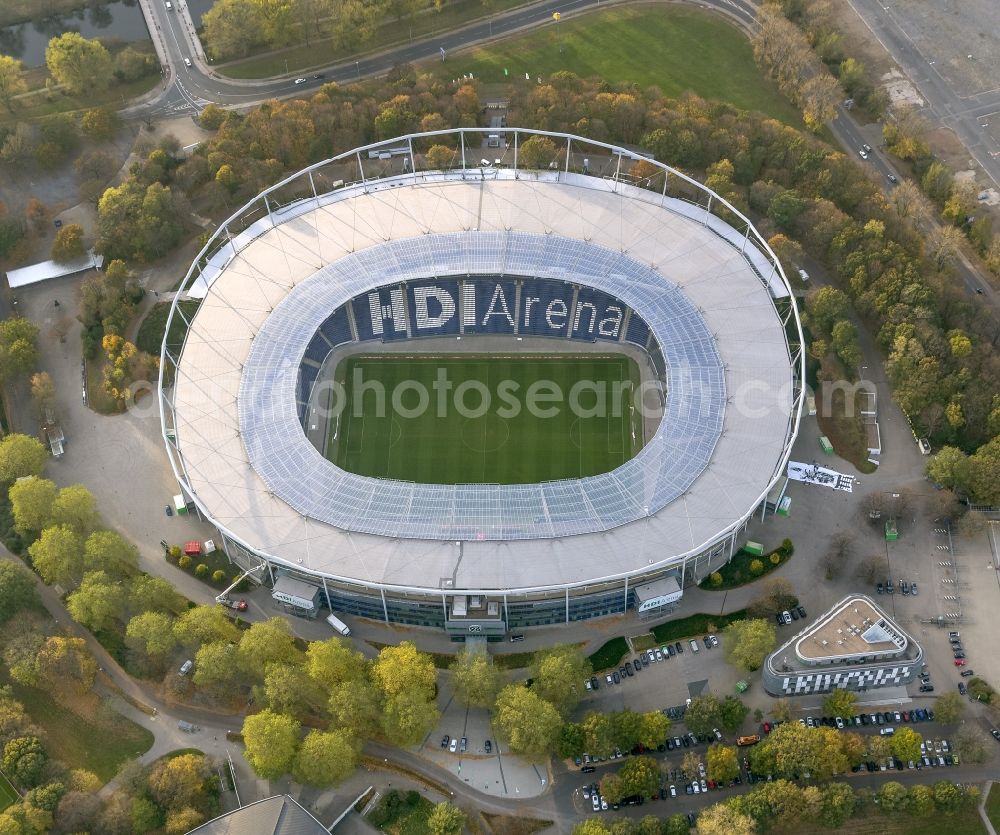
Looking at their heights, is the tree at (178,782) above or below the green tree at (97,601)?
below

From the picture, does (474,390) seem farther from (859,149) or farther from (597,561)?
(859,149)

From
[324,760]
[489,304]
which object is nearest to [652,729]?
[324,760]

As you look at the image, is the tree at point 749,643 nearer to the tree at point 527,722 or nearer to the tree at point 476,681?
the tree at point 527,722

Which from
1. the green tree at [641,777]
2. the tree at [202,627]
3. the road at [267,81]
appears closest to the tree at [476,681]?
the green tree at [641,777]

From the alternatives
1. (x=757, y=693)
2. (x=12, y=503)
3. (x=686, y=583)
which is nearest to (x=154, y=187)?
(x=12, y=503)

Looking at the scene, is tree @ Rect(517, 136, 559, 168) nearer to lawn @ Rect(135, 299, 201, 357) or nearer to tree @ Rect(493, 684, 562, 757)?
lawn @ Rect(135, 299, 201, 357)

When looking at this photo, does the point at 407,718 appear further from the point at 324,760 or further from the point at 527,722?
the point at 527,722

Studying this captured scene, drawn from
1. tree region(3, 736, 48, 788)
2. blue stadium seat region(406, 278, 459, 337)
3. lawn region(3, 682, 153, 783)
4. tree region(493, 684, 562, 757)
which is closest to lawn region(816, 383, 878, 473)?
blue stadium seat region(406, 278, 459, 337)

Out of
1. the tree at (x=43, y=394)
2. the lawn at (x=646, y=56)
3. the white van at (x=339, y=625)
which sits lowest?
the white van at (x=339, y=625)
